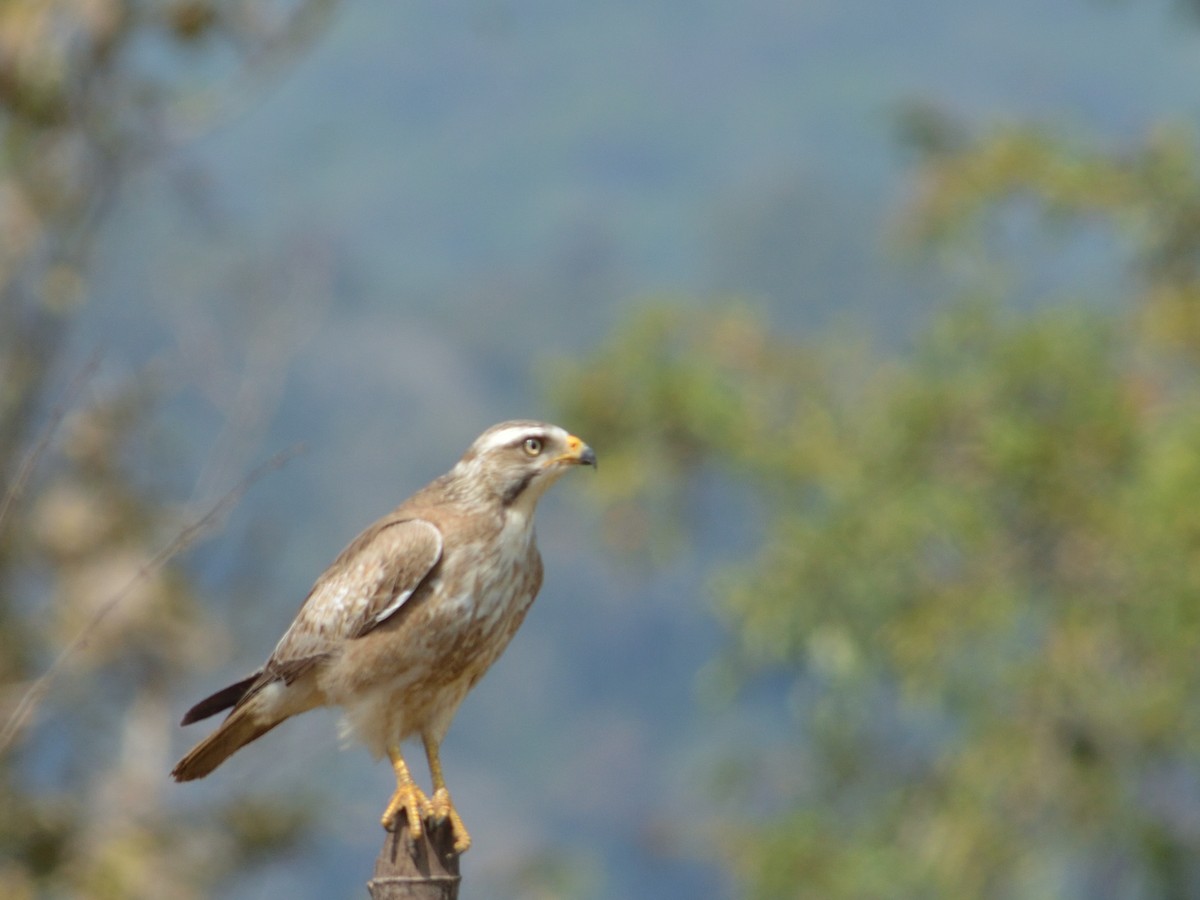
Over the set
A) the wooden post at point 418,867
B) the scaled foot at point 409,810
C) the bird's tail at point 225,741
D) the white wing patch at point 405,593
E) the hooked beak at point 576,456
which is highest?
the hooked beak at point 576,456

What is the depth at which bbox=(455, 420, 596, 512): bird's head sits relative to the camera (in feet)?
17.2

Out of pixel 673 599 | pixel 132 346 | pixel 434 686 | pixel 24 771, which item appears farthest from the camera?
pixel 673 599

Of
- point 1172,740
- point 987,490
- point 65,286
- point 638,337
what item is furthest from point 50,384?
point 1172,740

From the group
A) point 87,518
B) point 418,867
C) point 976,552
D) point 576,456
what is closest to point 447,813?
point 418,867

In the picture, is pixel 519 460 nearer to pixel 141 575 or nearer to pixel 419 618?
pixel 419 618

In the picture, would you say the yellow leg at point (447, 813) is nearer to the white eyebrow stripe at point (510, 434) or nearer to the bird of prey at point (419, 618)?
the bird of prey at point (419, 618)

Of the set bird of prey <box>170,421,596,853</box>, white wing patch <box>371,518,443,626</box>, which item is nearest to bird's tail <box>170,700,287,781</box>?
bird of prey <box>170,421,596,853</box>

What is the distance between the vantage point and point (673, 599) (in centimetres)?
9356

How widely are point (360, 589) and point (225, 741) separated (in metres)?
0.65

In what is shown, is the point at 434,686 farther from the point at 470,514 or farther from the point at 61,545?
the point at 61,545

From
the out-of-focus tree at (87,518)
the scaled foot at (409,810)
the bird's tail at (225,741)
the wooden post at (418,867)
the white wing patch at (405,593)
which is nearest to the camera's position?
the wooden post at (418,867)

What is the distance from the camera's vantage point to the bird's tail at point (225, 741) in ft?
17.2

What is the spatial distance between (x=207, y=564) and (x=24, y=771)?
6.00 feet

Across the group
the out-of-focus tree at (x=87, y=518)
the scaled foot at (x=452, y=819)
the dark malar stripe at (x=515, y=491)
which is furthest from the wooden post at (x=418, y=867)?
the out-of-focus tree at (x=87, y=518)
